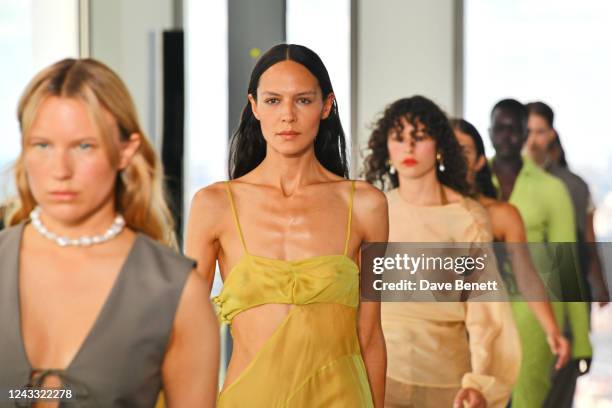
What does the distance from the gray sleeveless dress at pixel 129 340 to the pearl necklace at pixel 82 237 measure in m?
0.04

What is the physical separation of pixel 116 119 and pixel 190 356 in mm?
469

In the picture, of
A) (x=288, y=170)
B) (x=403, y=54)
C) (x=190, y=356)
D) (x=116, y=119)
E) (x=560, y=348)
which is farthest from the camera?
(x=560, y=348)

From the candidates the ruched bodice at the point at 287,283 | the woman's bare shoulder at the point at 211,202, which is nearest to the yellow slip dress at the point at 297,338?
the ruched bodice at the point at 287,283

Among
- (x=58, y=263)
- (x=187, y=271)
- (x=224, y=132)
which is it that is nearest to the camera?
(x=187, y=271)

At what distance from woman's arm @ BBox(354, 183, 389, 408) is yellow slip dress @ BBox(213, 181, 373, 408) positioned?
10cm

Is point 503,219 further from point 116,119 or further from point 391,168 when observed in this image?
point 116,119

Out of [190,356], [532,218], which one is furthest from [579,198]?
[190,356]

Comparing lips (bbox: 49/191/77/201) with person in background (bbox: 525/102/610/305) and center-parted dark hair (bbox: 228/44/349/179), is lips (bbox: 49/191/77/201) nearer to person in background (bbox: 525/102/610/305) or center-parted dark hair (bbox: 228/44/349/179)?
center-parted dark hair (bbox: 228/44/349/179)

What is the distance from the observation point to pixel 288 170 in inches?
100

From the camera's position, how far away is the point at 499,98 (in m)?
2.78

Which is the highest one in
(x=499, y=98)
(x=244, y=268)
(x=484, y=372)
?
(x=499, y=98)

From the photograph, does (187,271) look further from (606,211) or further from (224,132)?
(606,211)

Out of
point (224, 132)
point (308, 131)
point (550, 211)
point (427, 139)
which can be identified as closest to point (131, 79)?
point (224, 132)

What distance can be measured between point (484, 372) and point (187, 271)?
1262mm
